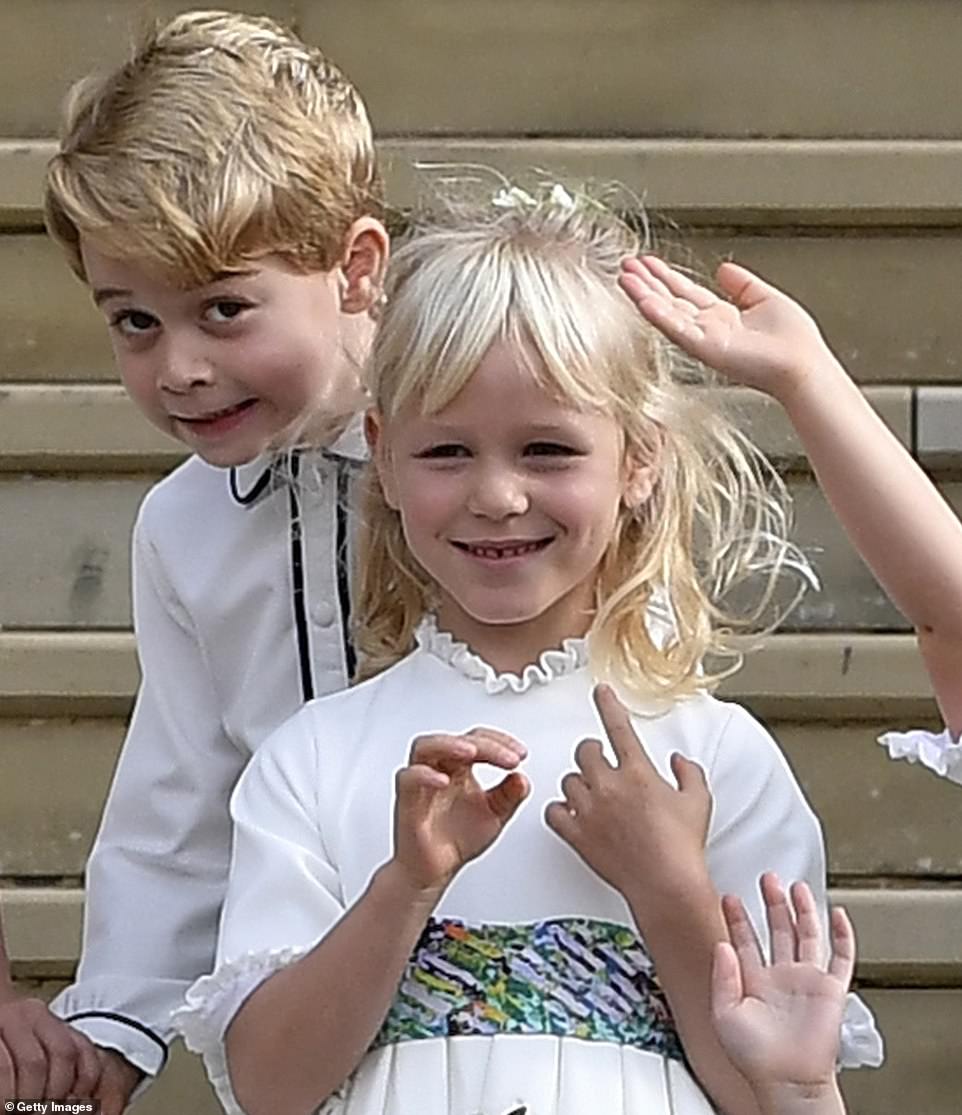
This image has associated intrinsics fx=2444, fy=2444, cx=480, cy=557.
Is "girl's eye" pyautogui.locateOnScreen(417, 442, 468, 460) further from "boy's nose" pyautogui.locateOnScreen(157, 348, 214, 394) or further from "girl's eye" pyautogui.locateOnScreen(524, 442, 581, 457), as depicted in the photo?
"boy's nose" pyautogui.locateOnScreen(157, 348, 214, 394)

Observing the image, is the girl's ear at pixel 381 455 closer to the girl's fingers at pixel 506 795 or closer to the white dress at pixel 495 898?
the white dress at pixel 495 898

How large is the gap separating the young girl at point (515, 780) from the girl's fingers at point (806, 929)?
99 millimetres

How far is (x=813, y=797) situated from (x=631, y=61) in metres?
1.10

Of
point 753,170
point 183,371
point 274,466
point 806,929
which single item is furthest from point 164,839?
point 753,170

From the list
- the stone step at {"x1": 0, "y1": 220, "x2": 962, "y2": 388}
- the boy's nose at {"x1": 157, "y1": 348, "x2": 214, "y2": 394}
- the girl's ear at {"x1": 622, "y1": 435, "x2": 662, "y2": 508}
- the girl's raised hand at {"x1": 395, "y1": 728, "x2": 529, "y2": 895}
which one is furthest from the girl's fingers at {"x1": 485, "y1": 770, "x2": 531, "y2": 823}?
the stone step at {"x1": 0, "y1": 220, "x2": 962, "y2": 388}

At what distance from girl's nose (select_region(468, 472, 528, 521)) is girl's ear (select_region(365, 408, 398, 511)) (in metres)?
0.11

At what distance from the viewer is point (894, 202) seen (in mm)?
3535

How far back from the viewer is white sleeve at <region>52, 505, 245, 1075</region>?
2359 millimetres

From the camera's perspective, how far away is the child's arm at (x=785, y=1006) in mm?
1769

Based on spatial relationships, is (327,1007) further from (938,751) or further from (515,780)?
(938,751)

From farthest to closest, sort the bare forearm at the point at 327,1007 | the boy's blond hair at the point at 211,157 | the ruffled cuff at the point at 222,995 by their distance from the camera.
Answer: the boy's blond hair at the point at 211,157, the ruffled cuff at the point at 222,995, the bare forearm at the point at 327,1007

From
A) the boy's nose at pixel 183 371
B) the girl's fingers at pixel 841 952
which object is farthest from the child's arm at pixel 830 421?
the boy's nose at pixel 183 371

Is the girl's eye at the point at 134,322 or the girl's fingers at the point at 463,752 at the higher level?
the girl's eye at the point at 134,322

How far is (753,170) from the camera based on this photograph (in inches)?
139
